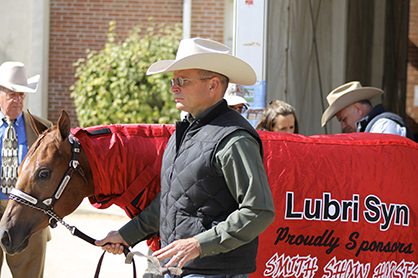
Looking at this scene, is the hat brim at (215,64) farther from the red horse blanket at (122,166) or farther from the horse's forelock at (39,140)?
the horse's forelock at (39,140)

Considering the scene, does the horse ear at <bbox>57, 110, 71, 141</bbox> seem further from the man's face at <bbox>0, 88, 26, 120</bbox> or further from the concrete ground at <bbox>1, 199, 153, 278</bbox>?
the concrete ground at <bbox>1, 199, 153, 278</bbox>

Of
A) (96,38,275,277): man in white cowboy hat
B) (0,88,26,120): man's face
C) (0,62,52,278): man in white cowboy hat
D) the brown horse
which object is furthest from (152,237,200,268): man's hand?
(0,88,26,120): man's face

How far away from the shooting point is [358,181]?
300 cm

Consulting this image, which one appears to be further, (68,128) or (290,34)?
(290,34)

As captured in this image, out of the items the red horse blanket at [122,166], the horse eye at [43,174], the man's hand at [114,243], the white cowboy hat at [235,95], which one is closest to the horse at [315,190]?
the red horse blanket at [122,166]

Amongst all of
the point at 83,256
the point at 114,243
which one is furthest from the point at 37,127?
the point at 83,256

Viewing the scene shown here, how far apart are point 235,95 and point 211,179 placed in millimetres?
2422

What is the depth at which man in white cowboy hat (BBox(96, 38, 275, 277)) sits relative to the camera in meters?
1.83

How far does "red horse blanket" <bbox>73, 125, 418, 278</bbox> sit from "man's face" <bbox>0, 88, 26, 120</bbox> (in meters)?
1.42

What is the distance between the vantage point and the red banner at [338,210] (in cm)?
293

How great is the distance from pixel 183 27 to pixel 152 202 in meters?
8.34

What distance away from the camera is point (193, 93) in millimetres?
2086

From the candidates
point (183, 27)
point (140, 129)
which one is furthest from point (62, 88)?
point (140, 129)

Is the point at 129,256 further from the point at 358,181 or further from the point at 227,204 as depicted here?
the point at 358,181
